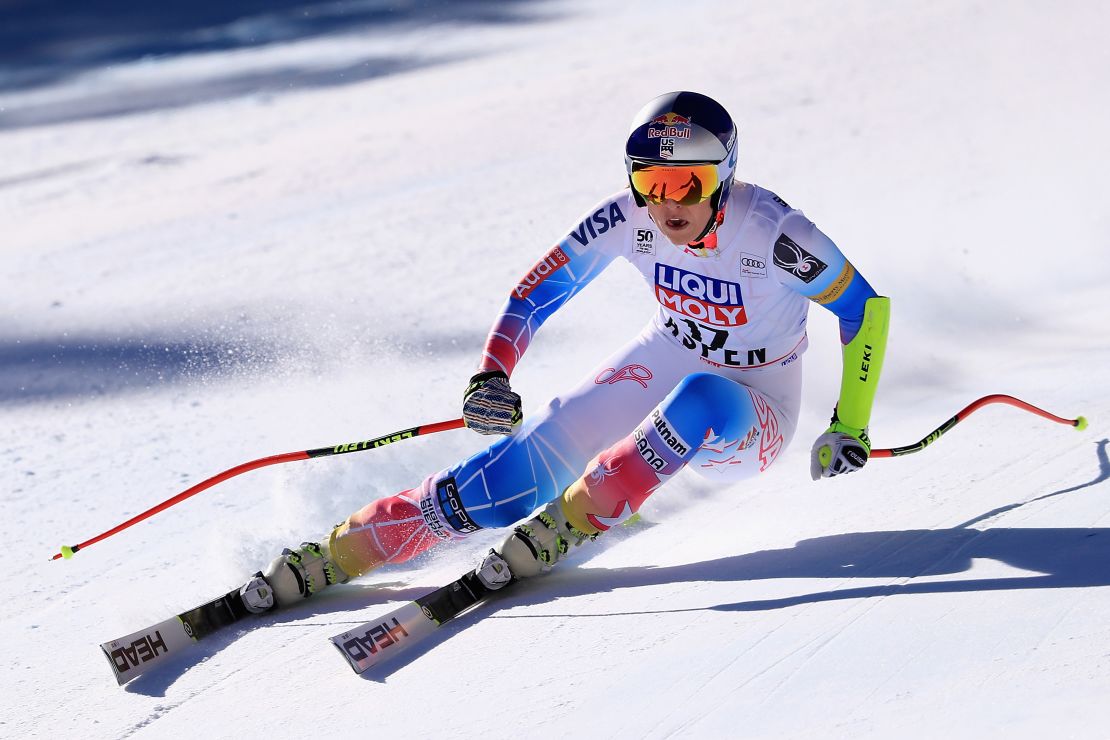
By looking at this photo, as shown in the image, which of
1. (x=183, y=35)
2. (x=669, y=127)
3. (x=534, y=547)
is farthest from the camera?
(x=183, y=35)

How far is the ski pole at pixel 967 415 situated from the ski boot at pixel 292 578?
4.76 feet

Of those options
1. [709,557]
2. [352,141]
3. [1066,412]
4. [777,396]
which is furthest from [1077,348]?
[352,141]

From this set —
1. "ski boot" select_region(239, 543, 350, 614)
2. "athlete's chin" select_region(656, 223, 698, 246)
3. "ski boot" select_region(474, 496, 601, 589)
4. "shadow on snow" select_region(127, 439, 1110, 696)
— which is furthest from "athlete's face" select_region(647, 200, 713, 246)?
"ski boot" select_region(239, 543, 350, 614)

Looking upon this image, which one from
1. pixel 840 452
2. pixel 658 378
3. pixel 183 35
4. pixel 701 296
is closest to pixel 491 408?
pixel 658 378

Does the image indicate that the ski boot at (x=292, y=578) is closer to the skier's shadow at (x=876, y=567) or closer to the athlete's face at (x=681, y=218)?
the skier's shadow at (x=876, y=567)

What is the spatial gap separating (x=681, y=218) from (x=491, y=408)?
2.21 ft

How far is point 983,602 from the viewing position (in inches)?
Answer: 104

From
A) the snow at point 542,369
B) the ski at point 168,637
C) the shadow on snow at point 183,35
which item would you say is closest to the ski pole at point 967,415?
the snow at point 542,369

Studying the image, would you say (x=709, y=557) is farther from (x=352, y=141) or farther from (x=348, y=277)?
(x=352, y=141)

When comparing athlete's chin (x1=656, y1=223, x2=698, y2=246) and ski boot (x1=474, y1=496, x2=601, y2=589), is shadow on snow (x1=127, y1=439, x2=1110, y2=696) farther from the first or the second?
athlete's chin (x1=656, y1=223, x2=698, y2=246)

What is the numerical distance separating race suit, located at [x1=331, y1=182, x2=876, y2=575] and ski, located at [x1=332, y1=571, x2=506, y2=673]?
0.55 feet

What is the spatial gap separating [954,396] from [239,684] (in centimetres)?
272

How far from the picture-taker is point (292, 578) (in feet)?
10.3

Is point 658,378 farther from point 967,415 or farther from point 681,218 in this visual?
point 967,415
